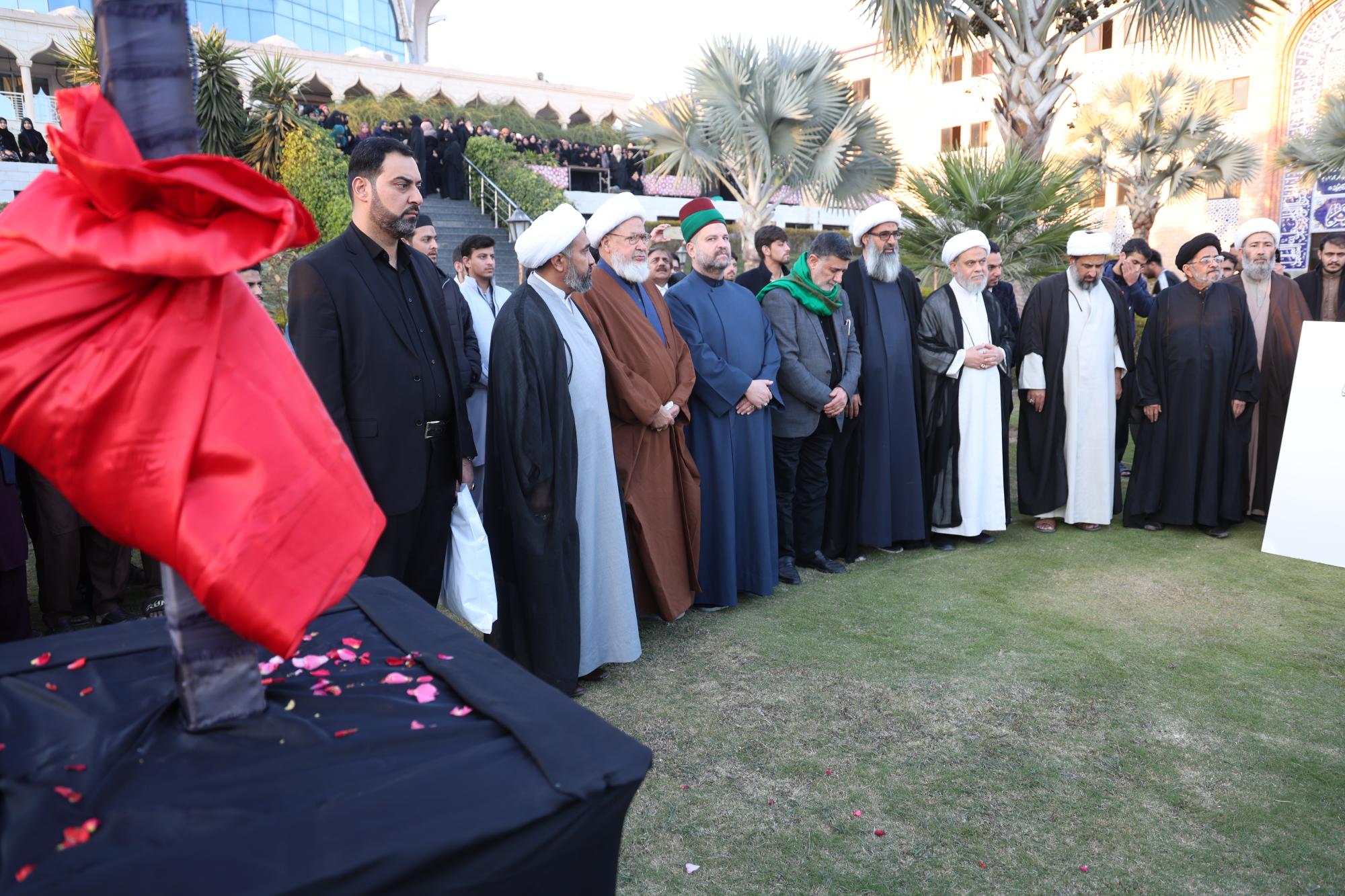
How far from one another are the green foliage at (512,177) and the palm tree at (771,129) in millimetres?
1936

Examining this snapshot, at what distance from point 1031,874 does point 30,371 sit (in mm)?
2285

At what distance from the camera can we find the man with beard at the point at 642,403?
12.7 ft

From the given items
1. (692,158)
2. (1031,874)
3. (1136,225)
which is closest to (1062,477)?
(1031,874)

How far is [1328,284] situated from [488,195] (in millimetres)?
13399

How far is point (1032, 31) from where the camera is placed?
332 inches

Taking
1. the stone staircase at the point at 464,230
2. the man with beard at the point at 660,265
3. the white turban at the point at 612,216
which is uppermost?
the stone staircase at the point at 464,230

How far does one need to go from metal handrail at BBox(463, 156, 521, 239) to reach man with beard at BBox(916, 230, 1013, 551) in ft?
35.7

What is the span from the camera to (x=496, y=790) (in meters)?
1.07

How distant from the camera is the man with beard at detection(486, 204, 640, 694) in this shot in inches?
130

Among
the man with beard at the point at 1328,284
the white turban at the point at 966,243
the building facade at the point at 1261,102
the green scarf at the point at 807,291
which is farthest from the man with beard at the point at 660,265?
the building facade at the point at 1261,102

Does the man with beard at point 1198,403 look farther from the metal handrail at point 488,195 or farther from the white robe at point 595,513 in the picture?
the metal handrail at point 488,195

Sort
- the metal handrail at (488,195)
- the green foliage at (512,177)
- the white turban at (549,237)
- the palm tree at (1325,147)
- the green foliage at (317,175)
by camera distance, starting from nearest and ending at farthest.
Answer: the white turban at (549,237) → the green foliage at (317,175) → the palm tree at (1325,147) → the green foliage at (512,177) → the metal handrail at (488,195)

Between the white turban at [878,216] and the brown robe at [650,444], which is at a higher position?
the white turban at [878,216]

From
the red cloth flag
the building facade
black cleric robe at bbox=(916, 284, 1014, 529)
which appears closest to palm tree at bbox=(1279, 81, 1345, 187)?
the building facade
